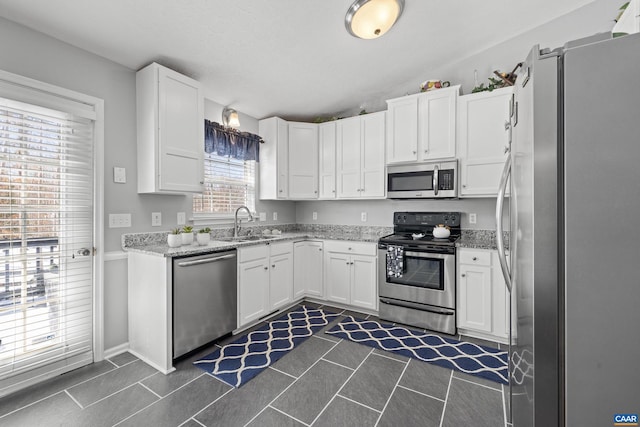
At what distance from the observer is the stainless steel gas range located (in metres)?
2.81

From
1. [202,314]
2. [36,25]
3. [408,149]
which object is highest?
[36,25]

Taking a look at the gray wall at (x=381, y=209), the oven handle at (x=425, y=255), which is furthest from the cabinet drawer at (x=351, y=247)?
the gray wall at (x=381, y=209)

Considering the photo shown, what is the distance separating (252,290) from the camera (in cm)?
292

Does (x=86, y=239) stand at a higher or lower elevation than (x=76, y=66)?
lower

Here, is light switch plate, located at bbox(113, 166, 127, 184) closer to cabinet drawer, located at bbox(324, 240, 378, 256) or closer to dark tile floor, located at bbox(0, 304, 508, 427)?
dark tile floor, located at bbox(0, 304, 508, 427)

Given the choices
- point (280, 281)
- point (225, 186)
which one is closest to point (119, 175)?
point (225, 186)

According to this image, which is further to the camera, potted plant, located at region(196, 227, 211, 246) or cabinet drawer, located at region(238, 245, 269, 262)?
cabinet drawer, located at region(238, 245, 269, 262)

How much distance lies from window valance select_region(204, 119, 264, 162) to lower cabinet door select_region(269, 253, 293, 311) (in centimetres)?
138

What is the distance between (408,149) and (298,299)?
231 centimetres

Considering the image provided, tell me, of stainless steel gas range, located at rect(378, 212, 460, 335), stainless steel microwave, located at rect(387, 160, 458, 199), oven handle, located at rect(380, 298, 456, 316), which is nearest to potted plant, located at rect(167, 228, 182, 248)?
stainless steel gas range, located at rect(378, 212, 460, 335)

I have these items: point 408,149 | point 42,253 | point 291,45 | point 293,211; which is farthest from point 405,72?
point 42,253

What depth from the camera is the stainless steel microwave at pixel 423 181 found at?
9.89 feet

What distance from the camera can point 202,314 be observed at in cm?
241

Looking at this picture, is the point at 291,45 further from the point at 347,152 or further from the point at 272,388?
the point at 272,388
